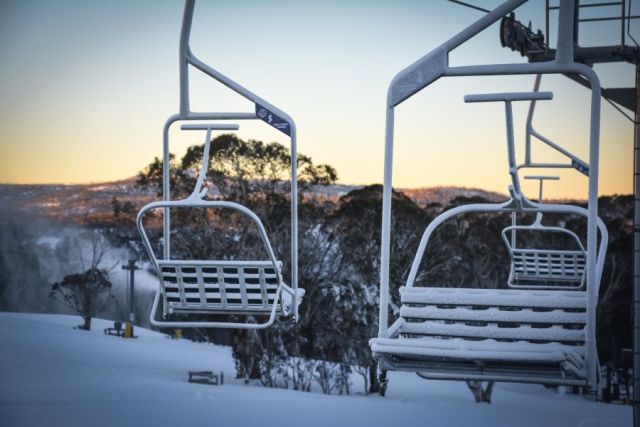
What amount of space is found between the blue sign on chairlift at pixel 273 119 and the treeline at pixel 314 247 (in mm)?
16567

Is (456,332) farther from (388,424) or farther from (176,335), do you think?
(176,335)

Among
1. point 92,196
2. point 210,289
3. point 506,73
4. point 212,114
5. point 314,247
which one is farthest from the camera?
point 92,196

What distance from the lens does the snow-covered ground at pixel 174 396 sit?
52.1ft

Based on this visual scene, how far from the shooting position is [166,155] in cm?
429

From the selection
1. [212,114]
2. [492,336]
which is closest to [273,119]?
[212,114]

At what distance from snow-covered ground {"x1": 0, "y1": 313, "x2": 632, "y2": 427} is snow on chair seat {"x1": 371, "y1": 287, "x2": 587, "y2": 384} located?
34.8 feet

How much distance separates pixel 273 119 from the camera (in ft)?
13.6

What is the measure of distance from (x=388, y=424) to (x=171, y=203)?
40.0ft

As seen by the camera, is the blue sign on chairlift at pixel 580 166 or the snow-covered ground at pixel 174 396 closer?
the blue sign on chairlift at pixel 580 166

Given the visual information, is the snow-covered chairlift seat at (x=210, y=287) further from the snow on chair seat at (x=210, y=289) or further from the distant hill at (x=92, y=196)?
the distant hill at (x=92, y=196)

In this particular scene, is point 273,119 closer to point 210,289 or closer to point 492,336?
point 210,289

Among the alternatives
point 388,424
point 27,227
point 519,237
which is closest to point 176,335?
point 27,227

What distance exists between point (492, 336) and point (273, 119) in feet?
4.98

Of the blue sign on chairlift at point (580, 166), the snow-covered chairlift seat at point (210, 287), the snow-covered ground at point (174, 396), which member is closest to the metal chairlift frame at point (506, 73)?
the snow-covered chairlift seat at point (210, 287)
